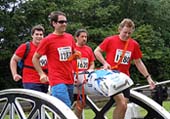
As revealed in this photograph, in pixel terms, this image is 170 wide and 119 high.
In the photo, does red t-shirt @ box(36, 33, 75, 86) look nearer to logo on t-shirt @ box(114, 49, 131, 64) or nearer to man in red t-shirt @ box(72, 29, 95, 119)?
logo on t-shirt @ box(114, 49, 131, 64)

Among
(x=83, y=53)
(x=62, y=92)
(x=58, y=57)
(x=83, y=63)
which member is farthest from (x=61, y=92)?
(x=83, y=53)

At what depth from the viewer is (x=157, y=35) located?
37406mm

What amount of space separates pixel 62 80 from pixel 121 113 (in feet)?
3.30

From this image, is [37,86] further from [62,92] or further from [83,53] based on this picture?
[62,92]

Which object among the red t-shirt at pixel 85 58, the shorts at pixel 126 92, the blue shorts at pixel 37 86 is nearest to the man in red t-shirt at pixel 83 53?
the red t-shirt at pixel 85 58

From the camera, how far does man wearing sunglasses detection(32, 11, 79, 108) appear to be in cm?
617

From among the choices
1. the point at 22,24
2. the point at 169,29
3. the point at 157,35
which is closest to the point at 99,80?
the point at 22,24

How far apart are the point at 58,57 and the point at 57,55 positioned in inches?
1.2

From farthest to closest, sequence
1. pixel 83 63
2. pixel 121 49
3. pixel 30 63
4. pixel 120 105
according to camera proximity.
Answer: pixel 83 63, pixel 30 63, pixel 121 49, pixel 120 105

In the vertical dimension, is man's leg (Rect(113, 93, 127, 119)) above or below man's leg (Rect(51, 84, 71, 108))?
below

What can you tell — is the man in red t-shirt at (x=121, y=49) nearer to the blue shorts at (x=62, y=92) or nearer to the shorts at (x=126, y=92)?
the shorts at (x=126, y=92)

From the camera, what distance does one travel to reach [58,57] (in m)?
6.22

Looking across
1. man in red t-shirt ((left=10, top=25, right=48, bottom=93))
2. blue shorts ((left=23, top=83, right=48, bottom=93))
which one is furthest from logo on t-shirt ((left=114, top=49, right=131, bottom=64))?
blue shorts ((left=23, top=83, right=48, bottom=93))

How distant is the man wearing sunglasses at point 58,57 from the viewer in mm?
6168
